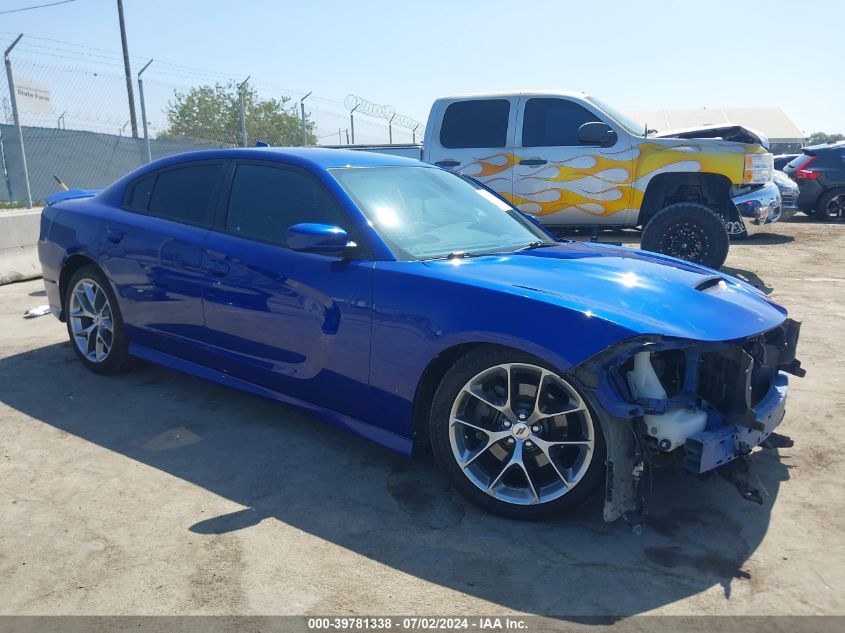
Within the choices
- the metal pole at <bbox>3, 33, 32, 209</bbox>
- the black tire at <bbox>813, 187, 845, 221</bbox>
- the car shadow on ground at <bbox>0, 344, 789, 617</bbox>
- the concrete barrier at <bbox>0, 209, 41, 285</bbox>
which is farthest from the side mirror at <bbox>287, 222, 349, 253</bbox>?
the black tire at <bbox>813, 187, 845, 221</bbox>

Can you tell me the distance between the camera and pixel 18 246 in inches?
328

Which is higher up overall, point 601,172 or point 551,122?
point 551,122

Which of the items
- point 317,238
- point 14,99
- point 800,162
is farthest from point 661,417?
point 800,162

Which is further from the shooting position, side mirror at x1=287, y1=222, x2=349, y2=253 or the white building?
the white building

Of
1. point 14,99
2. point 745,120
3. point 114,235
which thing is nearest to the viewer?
point 114,235

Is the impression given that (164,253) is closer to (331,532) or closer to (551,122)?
(331,532)

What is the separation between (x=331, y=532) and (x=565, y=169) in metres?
6.42

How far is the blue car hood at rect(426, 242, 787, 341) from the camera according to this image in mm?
2736

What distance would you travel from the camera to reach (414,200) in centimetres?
383

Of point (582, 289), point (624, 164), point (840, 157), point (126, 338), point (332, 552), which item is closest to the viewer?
point (332, 552)

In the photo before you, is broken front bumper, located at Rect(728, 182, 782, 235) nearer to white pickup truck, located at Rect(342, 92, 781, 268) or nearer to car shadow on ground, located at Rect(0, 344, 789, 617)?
white pickup truck, located at Rect(342, 92, 781, 268)

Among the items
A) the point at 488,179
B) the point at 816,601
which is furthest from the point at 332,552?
the point at 488,179

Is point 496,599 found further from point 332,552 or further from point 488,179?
point 488,179

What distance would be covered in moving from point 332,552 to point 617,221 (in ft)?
21.9
